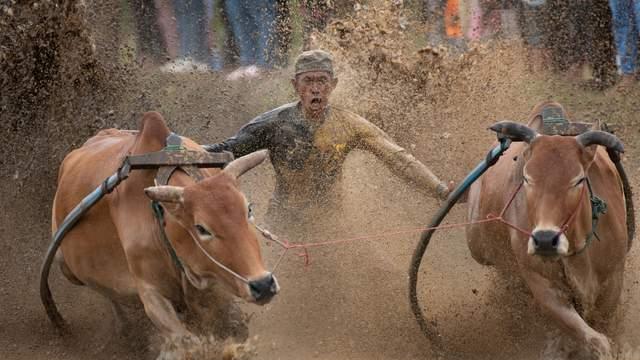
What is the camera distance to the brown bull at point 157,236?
18.4 ft

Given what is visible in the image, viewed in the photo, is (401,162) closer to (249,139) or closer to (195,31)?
(249,139)

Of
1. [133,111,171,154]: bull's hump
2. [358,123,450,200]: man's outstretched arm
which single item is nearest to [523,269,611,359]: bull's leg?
[358,123,450,200]: man's outstretched arm

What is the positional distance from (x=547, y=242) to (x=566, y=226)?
192 millimetres

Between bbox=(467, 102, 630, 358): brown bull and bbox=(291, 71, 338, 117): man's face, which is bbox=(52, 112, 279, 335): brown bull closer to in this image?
bbox=(291, 71, 338, 117): man's face

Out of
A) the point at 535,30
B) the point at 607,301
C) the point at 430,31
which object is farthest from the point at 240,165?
the point at 535,30

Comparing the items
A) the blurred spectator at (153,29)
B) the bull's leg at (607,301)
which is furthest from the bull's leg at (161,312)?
the blurred spectator at (153,29)

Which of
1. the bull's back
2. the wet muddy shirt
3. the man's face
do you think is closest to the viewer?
the bull's back

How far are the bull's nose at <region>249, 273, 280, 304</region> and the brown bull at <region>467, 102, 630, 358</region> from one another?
4.06 feet

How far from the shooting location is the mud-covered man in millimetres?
7566

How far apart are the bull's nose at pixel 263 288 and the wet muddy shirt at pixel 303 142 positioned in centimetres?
226

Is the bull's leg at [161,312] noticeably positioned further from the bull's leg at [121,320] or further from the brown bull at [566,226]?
the brown bull at [566,226]

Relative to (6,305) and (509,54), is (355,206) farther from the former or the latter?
(509,54)

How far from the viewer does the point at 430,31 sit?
11141 mm

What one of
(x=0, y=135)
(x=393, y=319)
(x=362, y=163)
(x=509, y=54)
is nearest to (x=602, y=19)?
(x=509, y=54)
